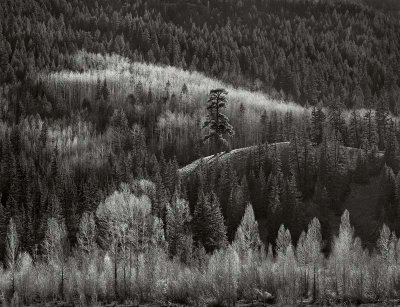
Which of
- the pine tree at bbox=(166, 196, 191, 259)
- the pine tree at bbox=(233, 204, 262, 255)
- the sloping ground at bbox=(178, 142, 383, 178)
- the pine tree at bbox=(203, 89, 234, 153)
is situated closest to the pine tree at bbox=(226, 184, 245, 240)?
the pine tree at bbox=(233, 204, 262, 255)

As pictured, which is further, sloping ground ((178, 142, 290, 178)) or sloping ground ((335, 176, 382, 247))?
sloping ground ((178, 142, 290, 178))

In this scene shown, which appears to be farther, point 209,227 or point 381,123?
point 381,123

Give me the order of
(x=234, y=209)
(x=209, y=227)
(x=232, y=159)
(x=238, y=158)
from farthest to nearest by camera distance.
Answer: (x=238, y=158)
(x=232, y=159)
(x=234, y=209)
(x=209, y=227)

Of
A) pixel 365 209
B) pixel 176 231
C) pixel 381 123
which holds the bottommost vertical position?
pixel 176 231

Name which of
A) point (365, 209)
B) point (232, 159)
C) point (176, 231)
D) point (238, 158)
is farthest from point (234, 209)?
point (238, 158)

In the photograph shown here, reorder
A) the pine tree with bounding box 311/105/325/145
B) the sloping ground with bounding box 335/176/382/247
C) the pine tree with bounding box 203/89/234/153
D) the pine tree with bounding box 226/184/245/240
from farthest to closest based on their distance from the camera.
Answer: the pine tree with bounding box 311/105/325/145
the pine tree with bounding box 203/89/234/153
the pine tree with bounding box 226/184/245/240
the sloping ground with bounding box 335/176/382/247

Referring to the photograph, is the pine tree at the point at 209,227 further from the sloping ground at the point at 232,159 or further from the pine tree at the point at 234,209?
the sloping ground at the point at 232,159

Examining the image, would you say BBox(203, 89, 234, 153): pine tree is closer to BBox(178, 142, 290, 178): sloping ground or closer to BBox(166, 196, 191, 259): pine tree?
BBox(178, 142, 290, 178): sloping ground

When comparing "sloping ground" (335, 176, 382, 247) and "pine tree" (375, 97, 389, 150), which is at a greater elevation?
"pine tree" (375, 97, 389, 150)

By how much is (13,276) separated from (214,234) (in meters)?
35.4

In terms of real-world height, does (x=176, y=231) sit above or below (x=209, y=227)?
below

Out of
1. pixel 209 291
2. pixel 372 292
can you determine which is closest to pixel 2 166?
pixel 209 291

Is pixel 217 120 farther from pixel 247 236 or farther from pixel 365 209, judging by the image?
pixel 247 236

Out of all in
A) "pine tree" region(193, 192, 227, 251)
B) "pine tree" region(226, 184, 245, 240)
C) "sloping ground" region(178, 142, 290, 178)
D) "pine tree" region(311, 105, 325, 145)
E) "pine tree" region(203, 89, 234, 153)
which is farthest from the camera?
"pine tree" region(311, 105, 325, 145)
